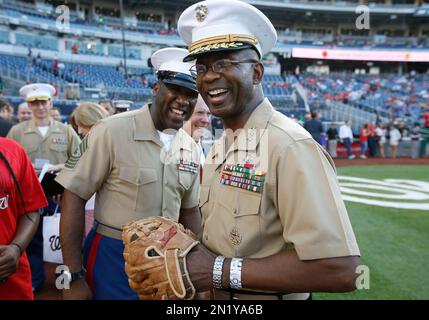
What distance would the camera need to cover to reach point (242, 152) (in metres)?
1.57

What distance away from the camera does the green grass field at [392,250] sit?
144 inches

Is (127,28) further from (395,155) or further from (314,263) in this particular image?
(314,263)

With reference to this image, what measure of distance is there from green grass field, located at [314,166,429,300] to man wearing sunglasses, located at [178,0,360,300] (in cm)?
250

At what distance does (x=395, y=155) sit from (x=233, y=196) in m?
17.0

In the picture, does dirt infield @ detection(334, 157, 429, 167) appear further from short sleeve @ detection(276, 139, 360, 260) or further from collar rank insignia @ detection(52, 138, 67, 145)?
short sleeve @ detection(276, 139, 360, 260)

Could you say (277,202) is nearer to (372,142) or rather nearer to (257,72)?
(257,72)

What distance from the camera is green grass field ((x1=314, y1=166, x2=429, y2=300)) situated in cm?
366

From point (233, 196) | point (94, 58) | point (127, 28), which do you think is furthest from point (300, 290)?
point (127, 28)

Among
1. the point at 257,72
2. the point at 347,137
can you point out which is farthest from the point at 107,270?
the point at 347,137

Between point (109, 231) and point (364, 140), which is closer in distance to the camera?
point (109, 231)

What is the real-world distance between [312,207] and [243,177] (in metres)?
0.35

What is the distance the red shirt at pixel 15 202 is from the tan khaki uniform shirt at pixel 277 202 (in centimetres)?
120

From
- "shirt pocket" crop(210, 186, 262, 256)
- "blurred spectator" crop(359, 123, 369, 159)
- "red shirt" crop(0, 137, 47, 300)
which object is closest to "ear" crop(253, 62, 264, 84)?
"shirt pocket" crop(210, 186, 262, 256)

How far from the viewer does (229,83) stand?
1494 mm
